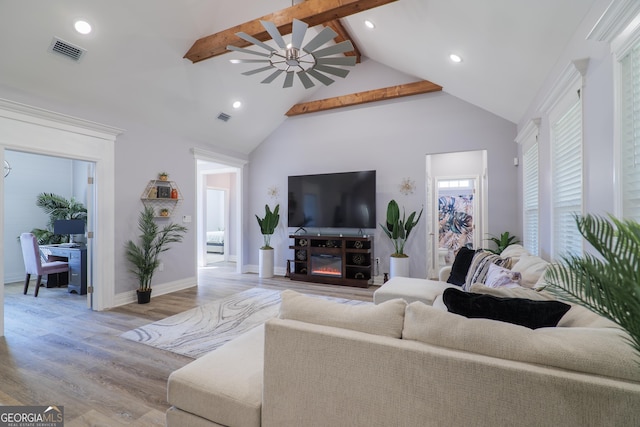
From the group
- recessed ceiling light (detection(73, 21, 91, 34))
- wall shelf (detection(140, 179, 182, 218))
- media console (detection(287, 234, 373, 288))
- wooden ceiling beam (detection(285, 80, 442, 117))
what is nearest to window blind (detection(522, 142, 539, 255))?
wooden ceiling beam (detection(285, 80, 442, 117))

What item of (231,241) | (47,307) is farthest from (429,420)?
(231,241)

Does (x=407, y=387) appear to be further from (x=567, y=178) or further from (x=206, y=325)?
(x=206, y=325)

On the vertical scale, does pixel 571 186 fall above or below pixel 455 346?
above

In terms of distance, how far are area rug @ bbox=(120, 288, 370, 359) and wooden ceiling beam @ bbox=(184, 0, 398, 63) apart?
336 cm

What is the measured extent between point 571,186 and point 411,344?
Result: 2335 millimetres

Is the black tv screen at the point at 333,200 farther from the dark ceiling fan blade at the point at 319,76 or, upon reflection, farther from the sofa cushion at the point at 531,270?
the sofa cushion at the point at 531,270

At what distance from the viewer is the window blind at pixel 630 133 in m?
1.50

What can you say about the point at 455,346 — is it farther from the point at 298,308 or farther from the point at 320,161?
the point at 320,161

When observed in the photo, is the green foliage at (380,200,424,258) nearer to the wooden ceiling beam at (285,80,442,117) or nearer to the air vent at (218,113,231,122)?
the wooden ceiling beam at (285,80,442,117)

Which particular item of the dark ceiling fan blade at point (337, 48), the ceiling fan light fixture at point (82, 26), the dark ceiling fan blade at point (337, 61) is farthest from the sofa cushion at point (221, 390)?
the ceiling fan light fixture at point (82, 26)

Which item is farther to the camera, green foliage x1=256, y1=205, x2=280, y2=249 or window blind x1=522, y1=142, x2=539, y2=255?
green foliage x1=256, y1=205, x2=280, y2=249

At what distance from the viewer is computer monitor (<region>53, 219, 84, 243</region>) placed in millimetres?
4742

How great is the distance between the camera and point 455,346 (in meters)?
1.08

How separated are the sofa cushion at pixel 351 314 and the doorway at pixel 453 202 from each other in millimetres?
5343
